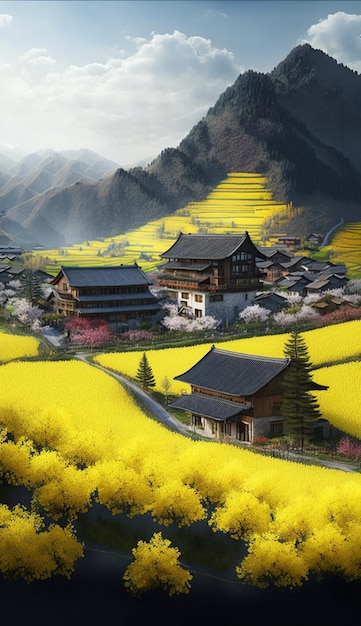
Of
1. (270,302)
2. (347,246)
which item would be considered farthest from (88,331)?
(347,246)

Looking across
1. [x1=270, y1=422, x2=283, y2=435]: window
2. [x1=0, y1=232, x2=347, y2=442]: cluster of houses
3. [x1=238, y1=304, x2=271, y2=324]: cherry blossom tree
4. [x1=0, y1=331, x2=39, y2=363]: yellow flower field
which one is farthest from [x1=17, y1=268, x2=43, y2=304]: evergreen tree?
[x1=270, y1=422, x2=283, y2=435]: window

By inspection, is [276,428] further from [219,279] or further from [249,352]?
[219,279]

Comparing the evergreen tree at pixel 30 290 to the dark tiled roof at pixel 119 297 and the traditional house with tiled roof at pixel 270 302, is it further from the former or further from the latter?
the traditional house with tiled roof at pixel 270 302

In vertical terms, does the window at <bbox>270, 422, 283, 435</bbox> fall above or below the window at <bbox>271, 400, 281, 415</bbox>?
below

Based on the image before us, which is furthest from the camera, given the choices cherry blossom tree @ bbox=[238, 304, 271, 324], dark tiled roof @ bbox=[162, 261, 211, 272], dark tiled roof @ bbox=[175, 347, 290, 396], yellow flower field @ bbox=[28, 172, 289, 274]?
yellow flower field @ bbox=[28, 172, 289, 274]

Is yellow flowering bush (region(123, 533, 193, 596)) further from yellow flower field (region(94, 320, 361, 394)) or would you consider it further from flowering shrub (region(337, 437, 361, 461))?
yellow flower field (region(94, 320, 361, 394))

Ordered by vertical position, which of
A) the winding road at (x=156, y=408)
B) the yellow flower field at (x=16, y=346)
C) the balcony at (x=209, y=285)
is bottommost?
the winding road at (x=156, y=408)

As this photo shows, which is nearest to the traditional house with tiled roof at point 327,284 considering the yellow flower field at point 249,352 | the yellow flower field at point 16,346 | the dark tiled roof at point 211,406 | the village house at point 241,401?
the yellow flower field at point 249,352
